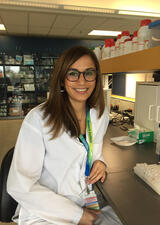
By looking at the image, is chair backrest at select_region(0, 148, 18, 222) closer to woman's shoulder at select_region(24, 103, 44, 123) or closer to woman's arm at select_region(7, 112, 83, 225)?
woman's arm at select_region(7, 112, 83, 225)

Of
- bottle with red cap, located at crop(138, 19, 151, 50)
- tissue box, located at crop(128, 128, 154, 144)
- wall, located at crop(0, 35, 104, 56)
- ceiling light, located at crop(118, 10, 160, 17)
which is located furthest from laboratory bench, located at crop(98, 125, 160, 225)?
wall, located at crop(0, 35, 104, 56)

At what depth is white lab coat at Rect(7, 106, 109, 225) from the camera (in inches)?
39.8

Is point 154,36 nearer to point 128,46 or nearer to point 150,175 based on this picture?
point 128,46

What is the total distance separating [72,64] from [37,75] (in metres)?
5.66

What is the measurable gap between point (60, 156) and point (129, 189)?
0.44 meters

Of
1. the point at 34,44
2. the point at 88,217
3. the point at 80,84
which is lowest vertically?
the point at 88,217

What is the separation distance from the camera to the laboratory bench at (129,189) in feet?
2.65

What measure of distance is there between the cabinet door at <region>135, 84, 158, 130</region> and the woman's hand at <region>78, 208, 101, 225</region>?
104 centimetres

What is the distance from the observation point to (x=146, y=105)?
6.09ft

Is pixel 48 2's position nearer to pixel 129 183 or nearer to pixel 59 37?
pixel 59 37

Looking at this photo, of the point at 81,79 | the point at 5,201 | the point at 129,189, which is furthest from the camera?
the point at 81,79

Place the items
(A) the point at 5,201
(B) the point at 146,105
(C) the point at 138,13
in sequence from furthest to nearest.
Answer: (C) the point at 138,13
(B) the point at 146,105
(A) the point at 5,201

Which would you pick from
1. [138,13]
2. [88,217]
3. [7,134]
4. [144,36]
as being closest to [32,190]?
[88,217]

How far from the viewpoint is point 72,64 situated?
1172mm
